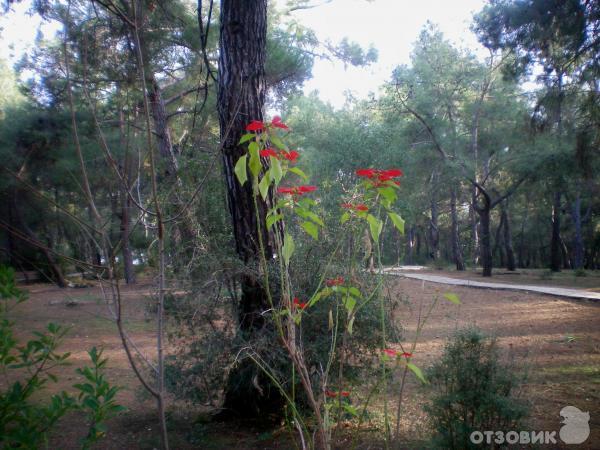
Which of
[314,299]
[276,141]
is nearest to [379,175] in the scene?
[276,141]

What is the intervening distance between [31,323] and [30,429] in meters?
8.58

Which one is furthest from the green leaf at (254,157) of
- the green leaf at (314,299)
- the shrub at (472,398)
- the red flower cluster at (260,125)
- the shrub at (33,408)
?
the shrub at (472,398)

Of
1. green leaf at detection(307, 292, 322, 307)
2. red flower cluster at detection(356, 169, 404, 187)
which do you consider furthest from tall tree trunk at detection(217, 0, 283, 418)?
red flower cluster at detection(356, 169, 404, 187)

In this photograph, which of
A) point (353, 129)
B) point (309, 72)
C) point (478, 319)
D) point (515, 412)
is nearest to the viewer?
point (515, 412)

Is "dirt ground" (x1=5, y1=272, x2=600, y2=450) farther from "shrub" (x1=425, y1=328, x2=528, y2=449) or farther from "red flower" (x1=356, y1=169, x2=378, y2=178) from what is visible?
"red flower" (x1=356, y1=169, x2=378, y2=178)

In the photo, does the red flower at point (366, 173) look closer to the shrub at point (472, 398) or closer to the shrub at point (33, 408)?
the shrub at point (33, 408)

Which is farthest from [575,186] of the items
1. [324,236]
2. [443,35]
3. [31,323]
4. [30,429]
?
[30,429]

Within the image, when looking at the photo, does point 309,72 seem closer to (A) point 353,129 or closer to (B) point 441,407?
(A) point 353,129

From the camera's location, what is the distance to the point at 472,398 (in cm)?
249

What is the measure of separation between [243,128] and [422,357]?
3899mm

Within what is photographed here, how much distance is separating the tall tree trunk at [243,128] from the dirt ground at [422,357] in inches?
12.2

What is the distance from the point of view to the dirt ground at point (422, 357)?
3529mm

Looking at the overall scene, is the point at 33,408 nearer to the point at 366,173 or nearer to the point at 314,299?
the point at 314,299

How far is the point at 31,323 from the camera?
8570 mm
